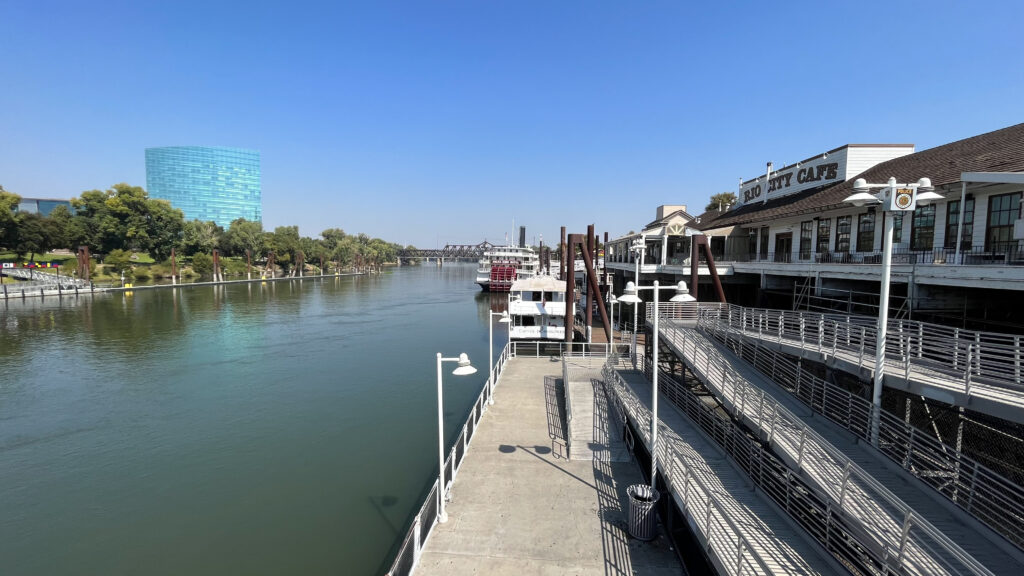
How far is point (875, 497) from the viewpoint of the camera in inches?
304

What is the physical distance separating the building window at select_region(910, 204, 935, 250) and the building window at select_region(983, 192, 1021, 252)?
86.8 inches

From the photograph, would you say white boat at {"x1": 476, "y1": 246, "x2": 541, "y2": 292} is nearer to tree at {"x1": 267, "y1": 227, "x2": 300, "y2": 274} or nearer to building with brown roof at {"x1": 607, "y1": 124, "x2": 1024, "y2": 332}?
building with brown roof at {"x1": 607, "y1": 124, "x2": 1024, "y2": 332}

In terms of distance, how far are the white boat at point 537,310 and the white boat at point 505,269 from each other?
1985 cm

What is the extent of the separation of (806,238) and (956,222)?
31.3 feet

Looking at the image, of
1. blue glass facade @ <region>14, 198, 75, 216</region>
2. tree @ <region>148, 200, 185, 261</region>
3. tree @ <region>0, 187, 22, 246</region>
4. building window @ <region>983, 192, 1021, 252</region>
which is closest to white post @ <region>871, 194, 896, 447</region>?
building window @ <region>983, 192, 1021, 252</region>

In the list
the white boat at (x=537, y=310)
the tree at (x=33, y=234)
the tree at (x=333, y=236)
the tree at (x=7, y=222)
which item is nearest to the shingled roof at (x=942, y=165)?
the white boat at (x=537, y=310)

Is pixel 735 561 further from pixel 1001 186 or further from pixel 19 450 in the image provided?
pixel 19 450

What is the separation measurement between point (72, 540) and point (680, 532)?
17.3 metres

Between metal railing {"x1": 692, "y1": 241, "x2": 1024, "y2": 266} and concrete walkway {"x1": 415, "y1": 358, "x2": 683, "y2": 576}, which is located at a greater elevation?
metal railing {"x1": 692, "y1": 241, "x2": 1024, "y2": 266}

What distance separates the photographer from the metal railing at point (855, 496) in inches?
236

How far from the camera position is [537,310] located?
118ft

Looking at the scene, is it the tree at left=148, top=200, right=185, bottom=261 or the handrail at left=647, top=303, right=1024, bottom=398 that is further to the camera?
the tree at left=148, top=200, right=185, bottom=261

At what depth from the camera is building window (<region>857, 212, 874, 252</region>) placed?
819 inches

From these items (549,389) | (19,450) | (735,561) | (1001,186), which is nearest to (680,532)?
(735,561)
